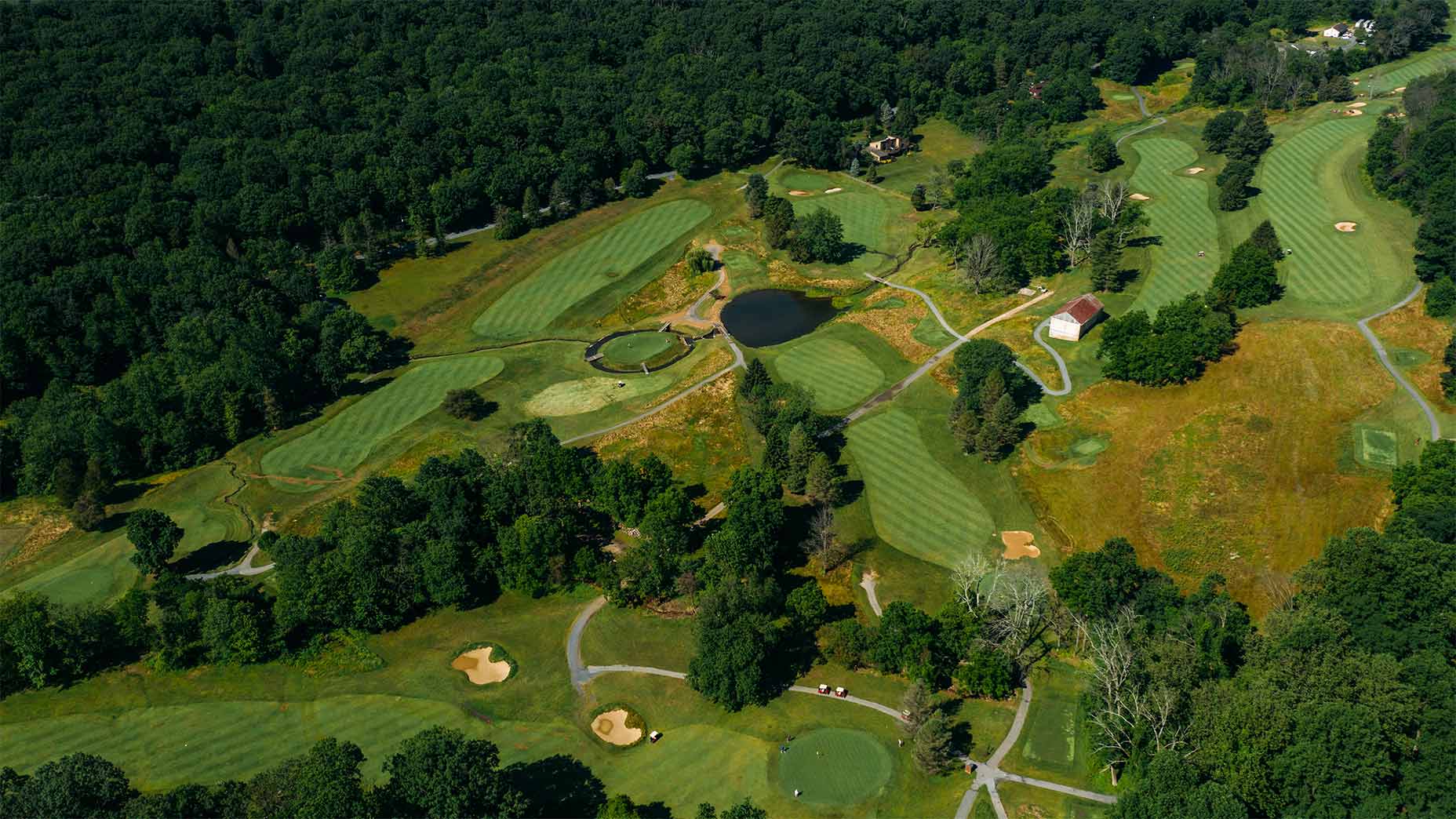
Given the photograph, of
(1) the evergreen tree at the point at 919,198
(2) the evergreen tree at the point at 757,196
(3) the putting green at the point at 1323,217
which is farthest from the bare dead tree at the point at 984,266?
(2) the evergreen tree at the point at 757,196

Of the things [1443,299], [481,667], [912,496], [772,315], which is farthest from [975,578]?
[1443,299]

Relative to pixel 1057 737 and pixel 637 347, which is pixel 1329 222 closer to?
pixel 637 347

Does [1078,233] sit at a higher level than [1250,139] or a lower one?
higher

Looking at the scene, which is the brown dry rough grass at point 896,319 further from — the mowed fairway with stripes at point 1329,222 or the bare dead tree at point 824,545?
the mowed fairway with stripes at point 1329,222

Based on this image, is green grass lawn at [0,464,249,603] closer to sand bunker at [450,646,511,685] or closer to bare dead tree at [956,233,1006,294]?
sand bunker at [450,646,511,685]

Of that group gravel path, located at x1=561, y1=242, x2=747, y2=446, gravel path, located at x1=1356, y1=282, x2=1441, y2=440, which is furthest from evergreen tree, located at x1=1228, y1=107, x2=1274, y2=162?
gravel path, located at x1=561, y1=242, x2=747, y2=446

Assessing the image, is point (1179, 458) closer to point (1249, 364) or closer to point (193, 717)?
point (1249, 364)
